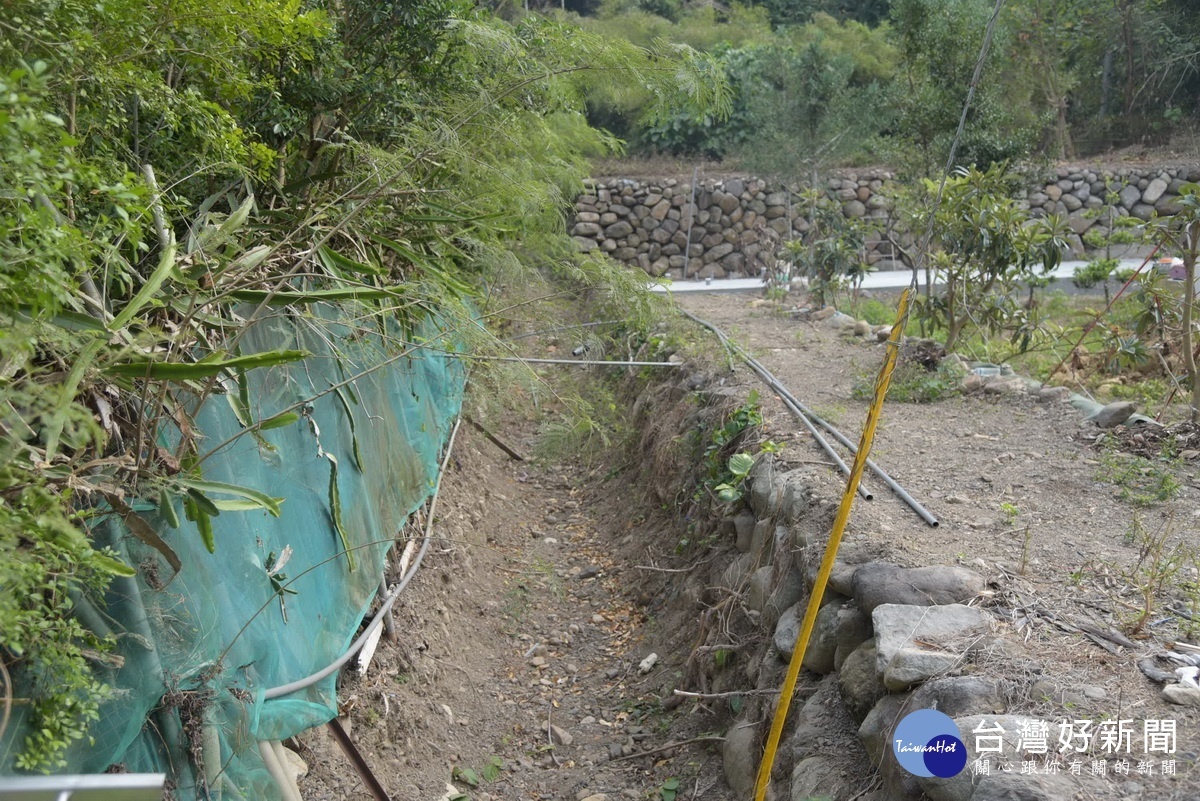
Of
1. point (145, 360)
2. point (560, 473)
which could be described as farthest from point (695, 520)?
point (145, 360)

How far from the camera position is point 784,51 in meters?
13.9

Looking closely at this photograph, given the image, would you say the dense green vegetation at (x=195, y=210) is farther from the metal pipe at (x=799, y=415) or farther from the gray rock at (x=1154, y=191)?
the gray rock at (x=1154, y=191)

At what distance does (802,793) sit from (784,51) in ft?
43.1

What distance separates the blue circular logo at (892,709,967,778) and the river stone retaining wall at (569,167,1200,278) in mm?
12446

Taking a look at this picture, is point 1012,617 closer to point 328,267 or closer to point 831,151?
point 328,267

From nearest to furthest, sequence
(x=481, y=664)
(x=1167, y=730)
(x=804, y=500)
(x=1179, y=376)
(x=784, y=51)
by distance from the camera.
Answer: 1. (x=1167, y=730)
2. (x=804, y=500)
3. (x=481, y=664)
4. (x=1179, y=376)
5. (x=784, y=51)

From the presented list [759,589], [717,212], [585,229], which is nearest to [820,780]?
[759,589]

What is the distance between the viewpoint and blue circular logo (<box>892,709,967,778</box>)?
85.7 inches

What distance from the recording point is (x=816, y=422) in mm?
4750

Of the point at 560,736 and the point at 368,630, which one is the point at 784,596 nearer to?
the point at 560,736

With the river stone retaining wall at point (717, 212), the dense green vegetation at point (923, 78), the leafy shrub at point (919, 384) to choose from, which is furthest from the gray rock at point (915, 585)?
the river stone retaining wall at point (717, 212)

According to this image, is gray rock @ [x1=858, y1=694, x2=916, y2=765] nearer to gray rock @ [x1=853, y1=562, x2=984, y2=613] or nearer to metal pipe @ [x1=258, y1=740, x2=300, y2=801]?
gray rock @ [x1=853, y1=562, x2=984, y2=613]

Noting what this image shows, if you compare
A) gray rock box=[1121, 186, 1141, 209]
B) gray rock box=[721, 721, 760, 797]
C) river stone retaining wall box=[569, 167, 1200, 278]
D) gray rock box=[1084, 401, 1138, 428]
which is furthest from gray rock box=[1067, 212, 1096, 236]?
gray rock box=[721, 721, 760, 797]

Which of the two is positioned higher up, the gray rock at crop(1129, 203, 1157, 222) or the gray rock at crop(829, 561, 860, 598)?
the gray rock at crop(829, 561, 860, 598)
